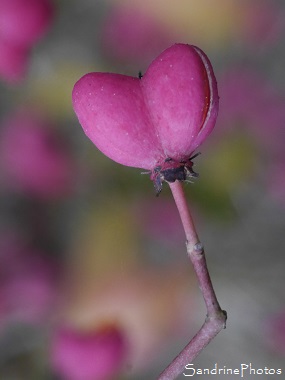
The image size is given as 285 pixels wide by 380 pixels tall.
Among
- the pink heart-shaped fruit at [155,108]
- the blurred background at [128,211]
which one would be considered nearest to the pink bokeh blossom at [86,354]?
the blurred background at [128,211]

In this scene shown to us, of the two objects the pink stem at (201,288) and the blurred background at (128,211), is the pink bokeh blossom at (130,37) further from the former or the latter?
the pink stem at (201,288)

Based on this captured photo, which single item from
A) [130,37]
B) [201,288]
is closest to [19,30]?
[130,37]

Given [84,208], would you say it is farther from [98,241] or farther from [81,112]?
[81,112]

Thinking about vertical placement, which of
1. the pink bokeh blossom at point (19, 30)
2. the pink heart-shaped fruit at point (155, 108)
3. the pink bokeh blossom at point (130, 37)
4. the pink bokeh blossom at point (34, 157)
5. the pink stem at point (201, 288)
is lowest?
the pink stem at point (201, 288)

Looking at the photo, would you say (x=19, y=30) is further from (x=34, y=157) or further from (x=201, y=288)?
(x=201, y=288)

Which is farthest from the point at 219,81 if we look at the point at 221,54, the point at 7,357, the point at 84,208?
the point at 7,357

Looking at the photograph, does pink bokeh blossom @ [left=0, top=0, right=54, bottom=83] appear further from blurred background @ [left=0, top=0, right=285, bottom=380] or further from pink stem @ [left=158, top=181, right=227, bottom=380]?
pink stem @ [left=158, top=181, right=227, bottom=380]

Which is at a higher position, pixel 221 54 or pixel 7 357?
pixel 221 54
